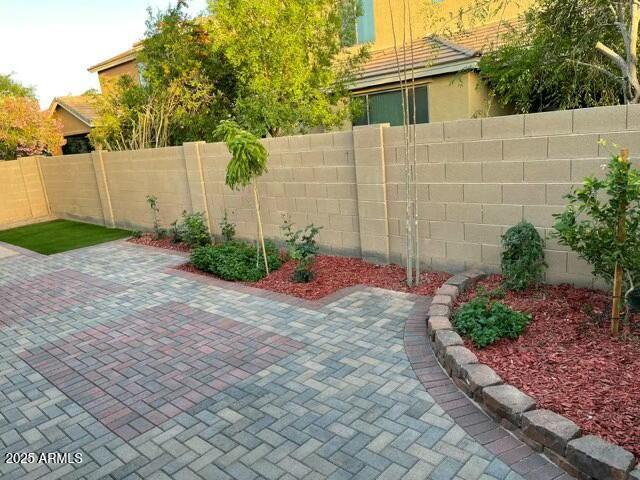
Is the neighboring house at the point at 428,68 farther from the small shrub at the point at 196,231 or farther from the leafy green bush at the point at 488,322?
the leafy green bush at the point at 488,322

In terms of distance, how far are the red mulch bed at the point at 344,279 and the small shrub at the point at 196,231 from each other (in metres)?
2.69

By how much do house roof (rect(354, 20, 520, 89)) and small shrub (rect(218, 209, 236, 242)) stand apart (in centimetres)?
453

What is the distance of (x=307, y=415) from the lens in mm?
3607

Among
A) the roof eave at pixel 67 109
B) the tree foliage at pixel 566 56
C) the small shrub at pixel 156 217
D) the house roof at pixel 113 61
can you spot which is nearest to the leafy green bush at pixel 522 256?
the tree foliage at pixel 566 56

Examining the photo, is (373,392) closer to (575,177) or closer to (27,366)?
(575,177)

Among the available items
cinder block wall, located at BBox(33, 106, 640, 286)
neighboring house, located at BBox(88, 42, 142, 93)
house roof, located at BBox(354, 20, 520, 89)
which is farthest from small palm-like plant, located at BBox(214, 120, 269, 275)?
neighboring house, located at BBox(88, 42, 142, 93)

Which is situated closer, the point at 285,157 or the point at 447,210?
the point at 447,210

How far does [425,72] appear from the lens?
10.7m

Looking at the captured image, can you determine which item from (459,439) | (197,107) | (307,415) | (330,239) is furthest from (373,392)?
(197,107)

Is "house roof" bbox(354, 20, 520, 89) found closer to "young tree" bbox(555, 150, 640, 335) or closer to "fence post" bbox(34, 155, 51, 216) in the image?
"young tree" bbox(555, 150, 640, 335)

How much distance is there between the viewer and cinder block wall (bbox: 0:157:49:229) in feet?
51.2

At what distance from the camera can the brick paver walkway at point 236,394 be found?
312 cm

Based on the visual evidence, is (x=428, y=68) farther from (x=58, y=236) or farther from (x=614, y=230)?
(x=58, y=236)

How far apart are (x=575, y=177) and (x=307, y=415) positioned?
3708mm
